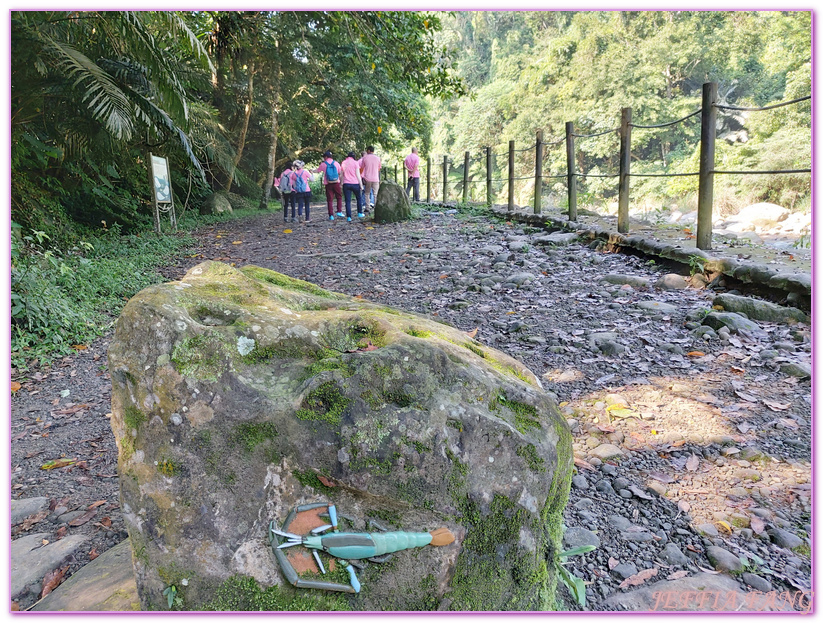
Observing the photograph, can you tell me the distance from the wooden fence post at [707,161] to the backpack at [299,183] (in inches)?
318

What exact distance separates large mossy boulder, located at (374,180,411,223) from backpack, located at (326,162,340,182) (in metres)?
1.01

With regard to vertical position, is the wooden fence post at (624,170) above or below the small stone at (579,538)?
above

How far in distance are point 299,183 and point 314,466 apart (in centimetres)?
1088

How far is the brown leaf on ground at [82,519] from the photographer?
211 centimetres

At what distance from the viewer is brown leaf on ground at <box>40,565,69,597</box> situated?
5.71 ft

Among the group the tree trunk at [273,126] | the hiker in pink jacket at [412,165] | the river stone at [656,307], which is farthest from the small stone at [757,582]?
the tree trunk at [273,126]

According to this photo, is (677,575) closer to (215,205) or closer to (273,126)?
(215,205)

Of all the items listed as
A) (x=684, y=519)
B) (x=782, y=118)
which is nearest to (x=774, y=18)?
(x=782, y=118)

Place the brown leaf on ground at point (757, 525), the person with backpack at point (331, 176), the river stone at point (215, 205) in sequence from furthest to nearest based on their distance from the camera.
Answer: the river stone at point (215, 205)
the person with backpack at point (331, 176)
the brown leaf on ground at point (757, 525)

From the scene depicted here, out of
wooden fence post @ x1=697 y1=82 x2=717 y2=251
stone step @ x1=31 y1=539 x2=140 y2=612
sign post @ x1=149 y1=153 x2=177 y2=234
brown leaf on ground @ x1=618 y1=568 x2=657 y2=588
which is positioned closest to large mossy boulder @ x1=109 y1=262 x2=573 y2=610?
stone step @ x1=31 y1=539 x2=140 y2=612

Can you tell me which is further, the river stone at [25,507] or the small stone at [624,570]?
the river stone at [25,507]

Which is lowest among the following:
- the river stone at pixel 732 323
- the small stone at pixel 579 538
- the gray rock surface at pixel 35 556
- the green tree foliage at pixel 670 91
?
the gray rock surface at pixel 35 556

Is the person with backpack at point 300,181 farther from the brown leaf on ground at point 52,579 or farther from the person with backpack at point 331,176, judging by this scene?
the brown leaf on ground at point 52,579

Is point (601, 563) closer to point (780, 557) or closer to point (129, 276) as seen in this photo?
point (780, 557)
